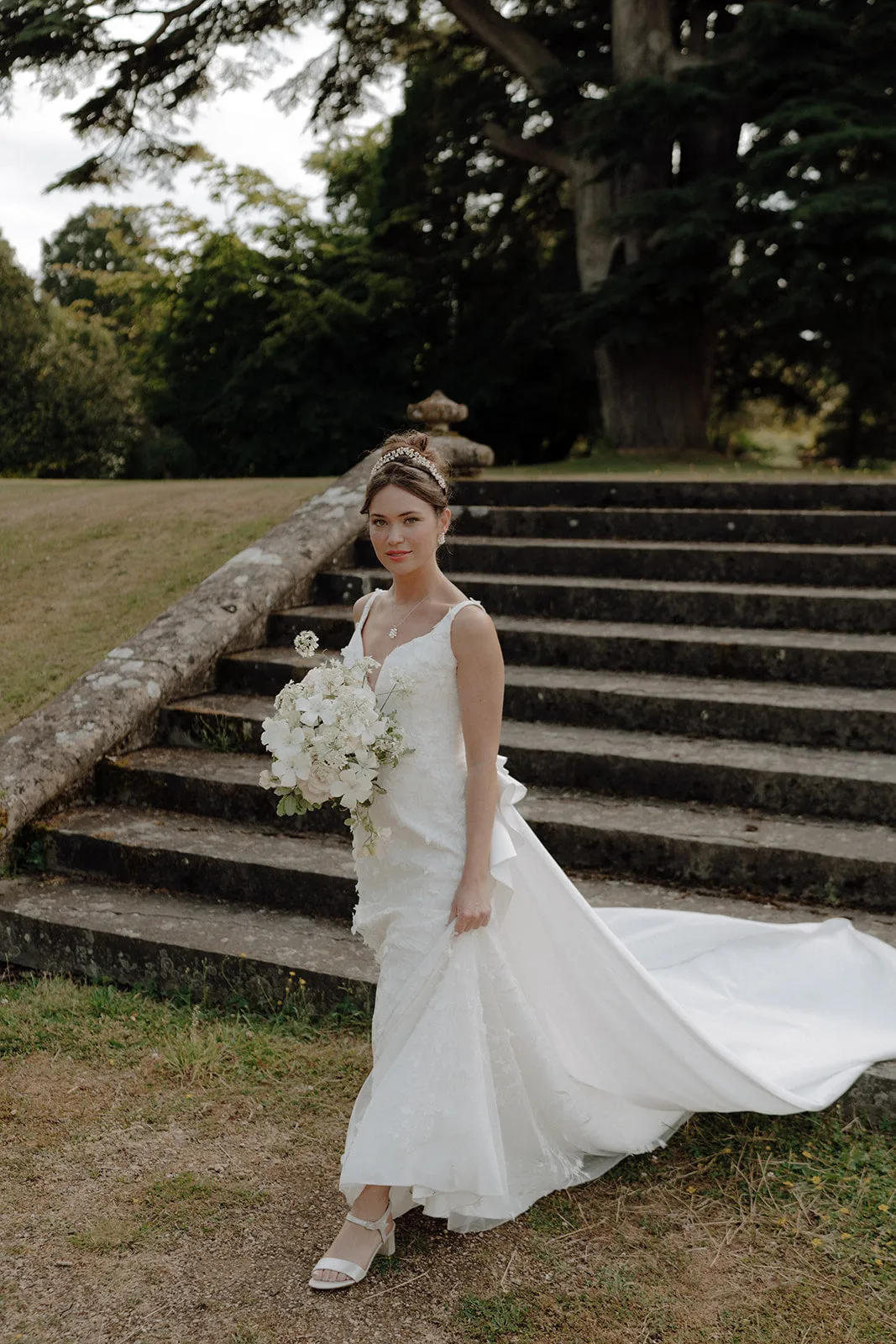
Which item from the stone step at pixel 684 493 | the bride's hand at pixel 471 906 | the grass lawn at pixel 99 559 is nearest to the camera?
the bride's hand at pixel 471 906

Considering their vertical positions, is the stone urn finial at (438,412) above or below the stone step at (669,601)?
above

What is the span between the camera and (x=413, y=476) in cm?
292

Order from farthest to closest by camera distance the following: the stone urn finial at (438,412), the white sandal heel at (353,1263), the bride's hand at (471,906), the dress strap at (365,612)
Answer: the stone urn finial at (438,412), the dress strap at (365,612), the bride's hand at (471,906), the white sandal heel at (353,1263)

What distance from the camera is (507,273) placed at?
1662cm

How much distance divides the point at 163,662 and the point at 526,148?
11.2 m

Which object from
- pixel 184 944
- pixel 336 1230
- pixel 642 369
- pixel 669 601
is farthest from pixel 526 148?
pixel 336 1230

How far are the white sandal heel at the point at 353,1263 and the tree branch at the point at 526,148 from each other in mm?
13822

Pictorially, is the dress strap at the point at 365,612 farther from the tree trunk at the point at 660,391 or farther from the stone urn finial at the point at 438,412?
the tree trunk at the point at 660,391

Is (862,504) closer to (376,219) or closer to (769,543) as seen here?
(769,543)

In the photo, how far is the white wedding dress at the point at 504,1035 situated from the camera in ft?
9.09

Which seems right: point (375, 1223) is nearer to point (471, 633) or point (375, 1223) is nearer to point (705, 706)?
point (471, 633)

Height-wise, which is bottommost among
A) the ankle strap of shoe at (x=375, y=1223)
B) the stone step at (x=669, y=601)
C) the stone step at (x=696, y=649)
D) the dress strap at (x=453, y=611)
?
the ankle strap of shoe at (x=375, y=1223)

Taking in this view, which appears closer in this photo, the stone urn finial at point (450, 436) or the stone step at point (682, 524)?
the stone step at point (682, 524)

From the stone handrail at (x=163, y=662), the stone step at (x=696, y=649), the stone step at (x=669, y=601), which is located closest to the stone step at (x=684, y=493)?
the stone step at (x=669, y=601)
